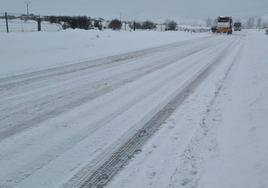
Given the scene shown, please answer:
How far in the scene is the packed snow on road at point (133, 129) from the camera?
4.39 m

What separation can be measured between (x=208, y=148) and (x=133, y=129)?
4.68ft

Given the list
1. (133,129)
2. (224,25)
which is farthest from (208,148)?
(224,25)

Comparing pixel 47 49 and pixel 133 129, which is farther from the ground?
pixel 47 49

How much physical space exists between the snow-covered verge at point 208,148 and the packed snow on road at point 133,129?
0.04 feet

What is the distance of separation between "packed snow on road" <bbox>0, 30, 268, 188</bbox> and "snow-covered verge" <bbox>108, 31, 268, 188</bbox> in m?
0.01

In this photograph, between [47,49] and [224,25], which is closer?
[47,49]

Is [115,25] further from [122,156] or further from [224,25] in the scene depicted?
[122,156]

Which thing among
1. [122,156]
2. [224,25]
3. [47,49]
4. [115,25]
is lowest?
[122,156]

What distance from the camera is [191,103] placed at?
786 centimetres

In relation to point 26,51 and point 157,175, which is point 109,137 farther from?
point 26,51

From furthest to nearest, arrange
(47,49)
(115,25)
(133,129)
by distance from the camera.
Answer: (115,25) < (47,49) < (133,129)

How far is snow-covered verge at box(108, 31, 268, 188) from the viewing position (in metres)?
4.27

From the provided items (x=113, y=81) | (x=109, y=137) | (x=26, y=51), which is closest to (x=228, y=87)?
(x=113, y=81)

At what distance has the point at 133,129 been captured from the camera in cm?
610
